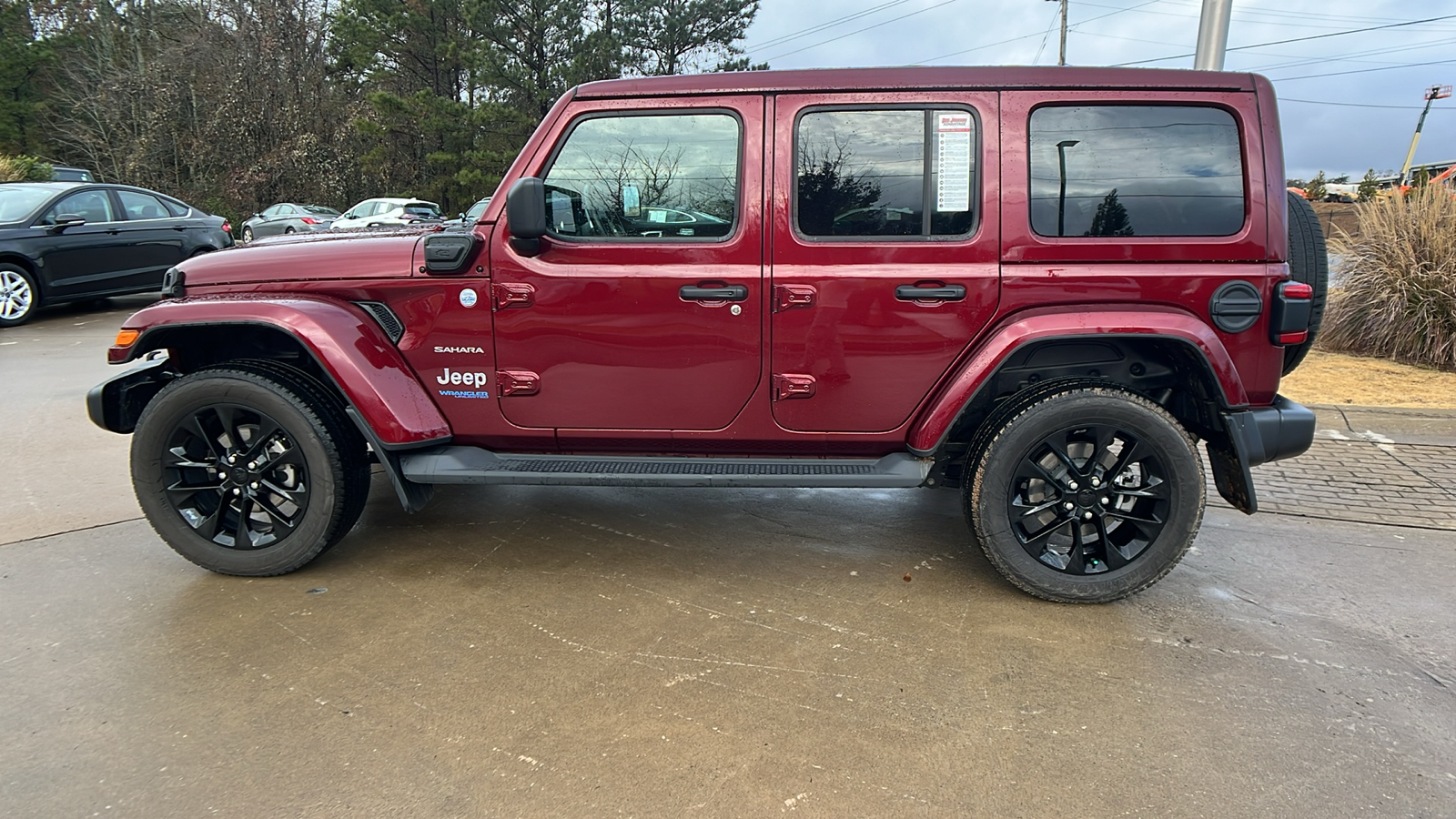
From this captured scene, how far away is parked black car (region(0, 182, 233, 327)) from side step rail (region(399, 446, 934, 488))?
8559 mm

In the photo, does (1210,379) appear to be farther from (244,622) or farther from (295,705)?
(244,622)

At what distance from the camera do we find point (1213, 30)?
6.10m

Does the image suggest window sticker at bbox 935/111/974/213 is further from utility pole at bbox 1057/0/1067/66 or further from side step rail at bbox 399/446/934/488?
utility pole at bbox 1057/0/1067/66

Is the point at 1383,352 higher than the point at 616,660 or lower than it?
higher

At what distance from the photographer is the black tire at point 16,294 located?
8914mm

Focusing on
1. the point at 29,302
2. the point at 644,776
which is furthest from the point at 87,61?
the point at 644,776

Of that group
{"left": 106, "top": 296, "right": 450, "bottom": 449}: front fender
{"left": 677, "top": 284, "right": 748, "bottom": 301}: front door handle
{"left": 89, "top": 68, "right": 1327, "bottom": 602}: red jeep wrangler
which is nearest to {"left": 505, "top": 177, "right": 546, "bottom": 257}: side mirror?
{"left": 89, "top": 68, "right": 1327, "bottom": 602}: red jeep wrangler

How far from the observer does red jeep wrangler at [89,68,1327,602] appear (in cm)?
309

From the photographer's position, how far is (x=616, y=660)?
283 centimetres

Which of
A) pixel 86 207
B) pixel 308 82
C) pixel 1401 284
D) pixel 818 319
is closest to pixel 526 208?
pixel 818 319

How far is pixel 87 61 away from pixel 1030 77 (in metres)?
36.5

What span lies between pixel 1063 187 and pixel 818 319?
3.39 feet

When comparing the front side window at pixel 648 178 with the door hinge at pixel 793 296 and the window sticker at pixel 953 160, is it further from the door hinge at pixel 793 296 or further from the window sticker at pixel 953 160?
the window sticker at pixel 953 160

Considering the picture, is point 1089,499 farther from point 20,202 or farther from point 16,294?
point 20,202
